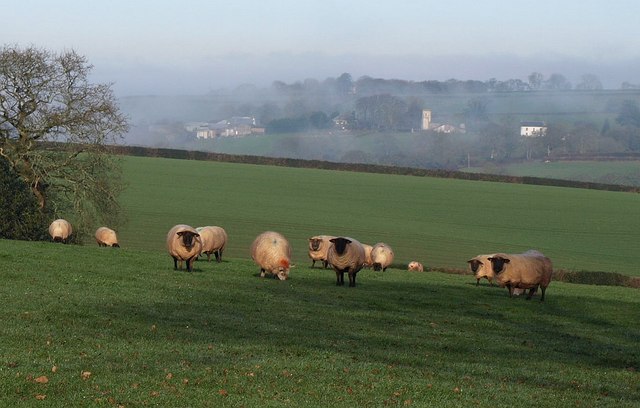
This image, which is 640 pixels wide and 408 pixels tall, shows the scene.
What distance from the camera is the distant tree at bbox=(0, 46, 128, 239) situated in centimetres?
5250

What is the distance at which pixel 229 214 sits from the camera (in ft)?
258

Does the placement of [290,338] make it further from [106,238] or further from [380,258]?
[106,238]

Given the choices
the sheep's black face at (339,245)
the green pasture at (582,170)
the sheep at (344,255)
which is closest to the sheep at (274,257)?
the sheep at (344,255)

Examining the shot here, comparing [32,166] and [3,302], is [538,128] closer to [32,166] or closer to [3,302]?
[32,166]

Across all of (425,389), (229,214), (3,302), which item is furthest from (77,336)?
(229,214)

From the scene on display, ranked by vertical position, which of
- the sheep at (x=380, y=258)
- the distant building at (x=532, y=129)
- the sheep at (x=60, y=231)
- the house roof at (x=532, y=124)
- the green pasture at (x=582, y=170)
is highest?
the house roof at (x=532, y=124)

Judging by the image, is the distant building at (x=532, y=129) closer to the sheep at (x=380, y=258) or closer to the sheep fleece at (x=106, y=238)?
the sheep at (x=380, y=258)

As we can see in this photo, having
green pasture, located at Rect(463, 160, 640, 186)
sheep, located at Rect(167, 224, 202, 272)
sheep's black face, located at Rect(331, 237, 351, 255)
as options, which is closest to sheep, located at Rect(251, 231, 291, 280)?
sheep's black face, located at Rect(331, 237, 351, 255)

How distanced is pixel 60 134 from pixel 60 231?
26.2 feet

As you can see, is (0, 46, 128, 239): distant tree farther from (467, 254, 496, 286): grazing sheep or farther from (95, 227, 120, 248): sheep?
(467, 254, 496, 286): grazing sheep

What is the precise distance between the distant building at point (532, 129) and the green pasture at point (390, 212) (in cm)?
5830

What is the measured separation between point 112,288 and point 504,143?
14773 cm

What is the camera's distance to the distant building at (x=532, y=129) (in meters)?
171

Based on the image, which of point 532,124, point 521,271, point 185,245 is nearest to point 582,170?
point 532,124
